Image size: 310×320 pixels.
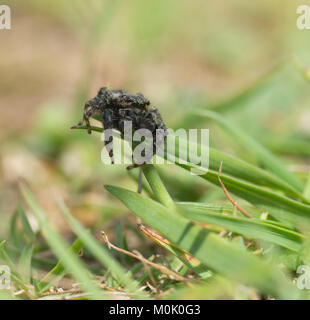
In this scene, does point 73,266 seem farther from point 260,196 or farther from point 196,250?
point 260,196

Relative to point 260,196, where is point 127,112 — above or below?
above

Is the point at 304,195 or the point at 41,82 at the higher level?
the point at 41,82

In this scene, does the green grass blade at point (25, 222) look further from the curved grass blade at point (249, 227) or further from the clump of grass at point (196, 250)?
the curved grass blade at point (249, 227)

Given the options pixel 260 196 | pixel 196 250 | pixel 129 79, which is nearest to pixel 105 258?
pixel 196 250

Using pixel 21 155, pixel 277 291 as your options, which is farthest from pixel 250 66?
pixel 277 291

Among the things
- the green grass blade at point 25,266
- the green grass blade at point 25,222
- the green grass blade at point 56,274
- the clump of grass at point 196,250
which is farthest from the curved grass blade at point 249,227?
the green grass blade at point 25,222

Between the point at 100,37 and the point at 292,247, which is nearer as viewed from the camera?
the point at 292,247
